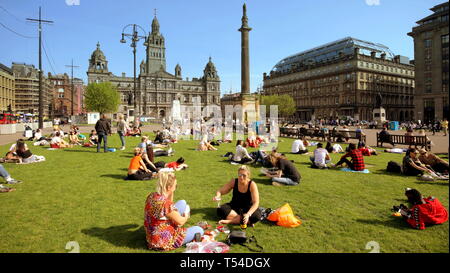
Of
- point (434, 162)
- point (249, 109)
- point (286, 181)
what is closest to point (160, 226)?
point (286, 181)

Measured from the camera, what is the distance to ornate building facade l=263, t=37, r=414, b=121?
69812mm

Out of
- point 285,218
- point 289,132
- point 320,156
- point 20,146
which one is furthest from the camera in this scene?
point 289,132

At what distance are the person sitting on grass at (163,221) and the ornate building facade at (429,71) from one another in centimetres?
5713

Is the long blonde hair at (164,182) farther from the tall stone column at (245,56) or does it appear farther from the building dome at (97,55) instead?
the building dome at (97,55)

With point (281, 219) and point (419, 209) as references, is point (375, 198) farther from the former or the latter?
point (281, 219)

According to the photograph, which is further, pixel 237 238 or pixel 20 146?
pixel 20 146

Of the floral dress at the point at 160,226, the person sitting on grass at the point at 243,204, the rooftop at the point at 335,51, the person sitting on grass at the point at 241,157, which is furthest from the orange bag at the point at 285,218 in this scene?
the rooftop at the point at 335,51

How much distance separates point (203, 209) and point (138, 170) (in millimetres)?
3522

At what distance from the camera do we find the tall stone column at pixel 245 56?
29.6 metres

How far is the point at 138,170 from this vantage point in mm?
8297

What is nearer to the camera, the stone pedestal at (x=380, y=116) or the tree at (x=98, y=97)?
the stone pedestal at (x=380, y=116)

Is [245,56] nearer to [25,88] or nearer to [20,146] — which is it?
[20,146]
